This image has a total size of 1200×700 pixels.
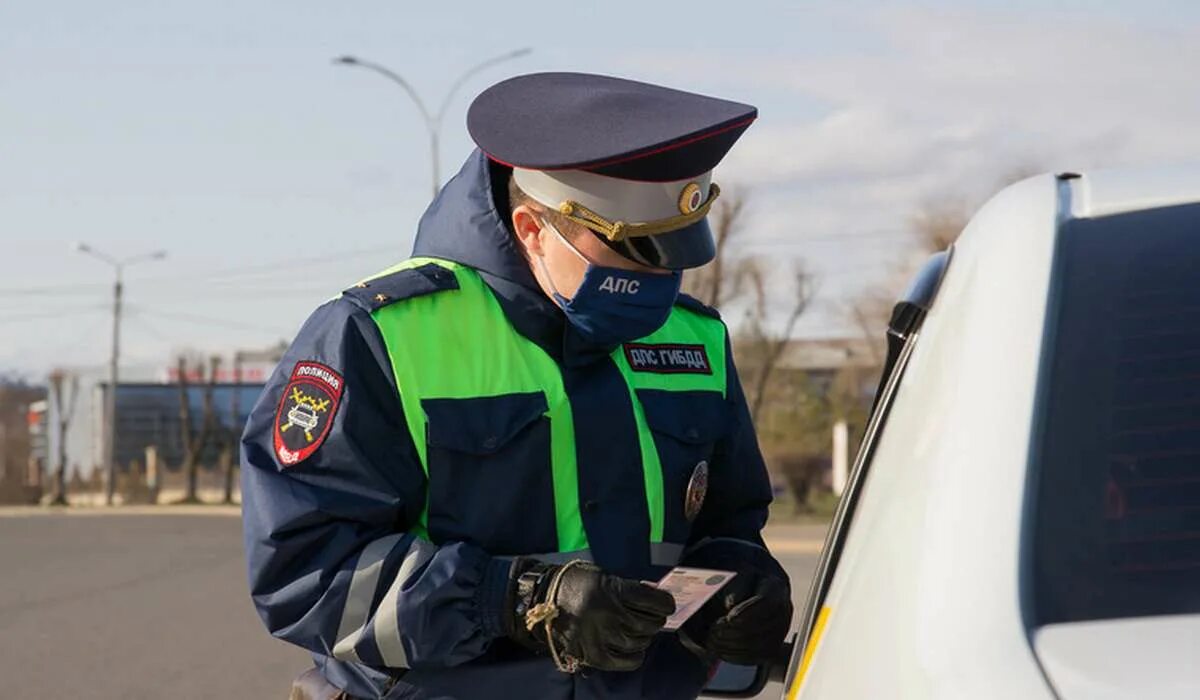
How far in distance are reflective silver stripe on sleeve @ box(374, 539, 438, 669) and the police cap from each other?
22.7 inches

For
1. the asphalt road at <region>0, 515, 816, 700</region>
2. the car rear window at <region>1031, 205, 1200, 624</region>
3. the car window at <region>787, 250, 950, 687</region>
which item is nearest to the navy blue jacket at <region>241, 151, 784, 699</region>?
the car window at <region>787, 250, 950, 687</region>

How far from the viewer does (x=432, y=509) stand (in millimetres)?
3045

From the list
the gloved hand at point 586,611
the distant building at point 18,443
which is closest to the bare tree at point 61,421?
the distant building at point 18,443

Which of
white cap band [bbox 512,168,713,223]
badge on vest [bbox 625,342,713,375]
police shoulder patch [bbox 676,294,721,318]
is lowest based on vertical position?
badge on vest [bbox 625,342,713,375]

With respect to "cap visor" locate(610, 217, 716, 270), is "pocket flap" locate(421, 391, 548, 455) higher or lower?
lower

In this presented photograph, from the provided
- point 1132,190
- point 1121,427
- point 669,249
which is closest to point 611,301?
point 669,249

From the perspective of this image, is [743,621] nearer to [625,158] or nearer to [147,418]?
[625,158]

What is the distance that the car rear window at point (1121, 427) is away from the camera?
176 centimetres

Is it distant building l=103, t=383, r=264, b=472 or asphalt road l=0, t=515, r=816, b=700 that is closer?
asphalt road l=0, t=515, r=816, b=700

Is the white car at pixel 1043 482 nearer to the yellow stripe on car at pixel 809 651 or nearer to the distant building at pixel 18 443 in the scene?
the yellow stripe on car at pixel 809 651

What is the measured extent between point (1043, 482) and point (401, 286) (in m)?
1.51

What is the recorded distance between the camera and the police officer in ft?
9.71

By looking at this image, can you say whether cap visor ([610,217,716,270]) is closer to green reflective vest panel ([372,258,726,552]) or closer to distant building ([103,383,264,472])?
green reflective vest panel ([372,258,726,552])

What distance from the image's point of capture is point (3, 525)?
2689 centimetres
